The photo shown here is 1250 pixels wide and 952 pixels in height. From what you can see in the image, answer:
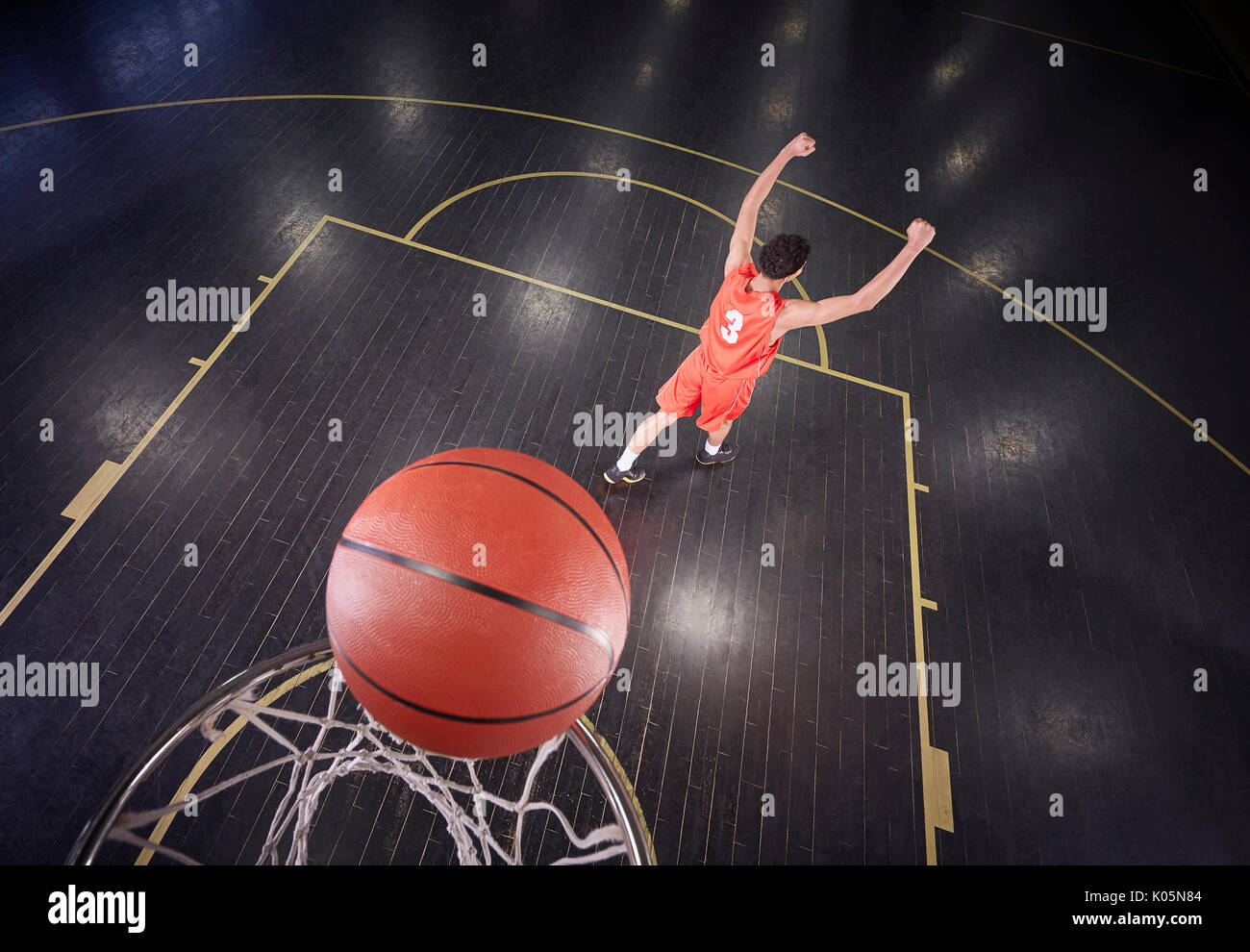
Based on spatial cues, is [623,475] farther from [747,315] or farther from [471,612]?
[471,612]

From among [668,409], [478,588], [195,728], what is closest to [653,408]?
[668,409]

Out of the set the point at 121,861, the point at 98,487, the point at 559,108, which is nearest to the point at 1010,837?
the point at 121,861

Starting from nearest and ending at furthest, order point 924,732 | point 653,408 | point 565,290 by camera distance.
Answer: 1. point 924,732
2. point 653,408
3. point 565,290

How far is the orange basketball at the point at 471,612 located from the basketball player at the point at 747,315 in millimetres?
2217

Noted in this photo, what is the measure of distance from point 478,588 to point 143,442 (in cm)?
376

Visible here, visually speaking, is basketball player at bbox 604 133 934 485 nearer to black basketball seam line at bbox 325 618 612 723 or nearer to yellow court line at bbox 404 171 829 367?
yellow court line at bbox 404 171 829 367

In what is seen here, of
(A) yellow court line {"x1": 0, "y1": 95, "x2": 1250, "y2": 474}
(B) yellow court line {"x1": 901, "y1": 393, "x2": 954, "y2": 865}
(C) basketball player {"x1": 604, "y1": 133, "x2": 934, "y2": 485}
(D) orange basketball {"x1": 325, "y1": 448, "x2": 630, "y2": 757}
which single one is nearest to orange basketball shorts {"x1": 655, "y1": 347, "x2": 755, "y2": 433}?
(C) basketball player {"x1": 604, "y1": 133, "x2": 934, "y2": 485}

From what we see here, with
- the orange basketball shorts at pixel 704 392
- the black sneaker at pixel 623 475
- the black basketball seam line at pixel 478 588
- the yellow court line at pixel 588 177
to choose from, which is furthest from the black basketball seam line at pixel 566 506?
the yellow court line at pixel 588 177

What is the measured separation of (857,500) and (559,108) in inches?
198

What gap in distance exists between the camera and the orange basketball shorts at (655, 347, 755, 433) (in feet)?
12.6

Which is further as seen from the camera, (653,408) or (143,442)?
(653,408)

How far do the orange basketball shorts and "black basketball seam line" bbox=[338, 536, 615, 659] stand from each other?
2475 mm

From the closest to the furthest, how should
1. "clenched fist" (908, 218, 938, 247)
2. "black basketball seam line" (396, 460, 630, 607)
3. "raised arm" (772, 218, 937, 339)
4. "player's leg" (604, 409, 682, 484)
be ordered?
"black basketball seam line" (396, 460, 630, 607)
"clenched fist" (908, 218, 938, 247)
"raised arm" (772, 218, 937, 339)
"player's leg" (604, 409, 682, 484)

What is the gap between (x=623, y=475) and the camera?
4352 millimetres
